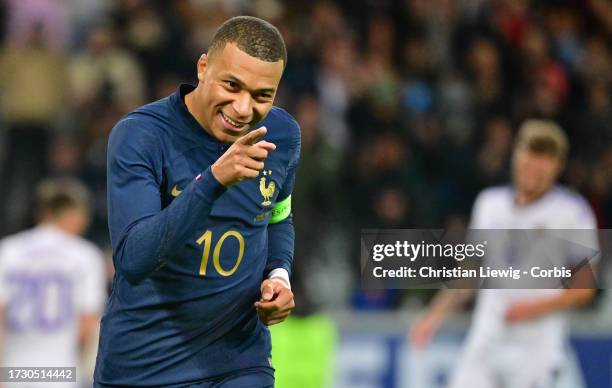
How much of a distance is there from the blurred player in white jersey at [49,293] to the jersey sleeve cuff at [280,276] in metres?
3.62

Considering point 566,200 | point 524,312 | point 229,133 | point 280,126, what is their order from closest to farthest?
point 229,133
point 280,126
point 524,312
point 566,200

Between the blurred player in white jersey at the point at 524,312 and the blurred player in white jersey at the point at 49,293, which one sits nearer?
the blurred player in white jersey at the point at 524,312

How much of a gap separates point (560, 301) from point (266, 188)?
11.0ft

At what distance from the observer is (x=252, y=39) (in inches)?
137

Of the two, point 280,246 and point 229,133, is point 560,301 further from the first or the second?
point 229,133

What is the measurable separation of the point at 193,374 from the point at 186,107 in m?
0.89

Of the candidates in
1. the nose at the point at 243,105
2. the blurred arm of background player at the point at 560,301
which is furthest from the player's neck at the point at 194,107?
the blurred arm of background player at the point at 560,301

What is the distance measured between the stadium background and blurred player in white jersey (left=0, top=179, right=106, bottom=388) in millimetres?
2122

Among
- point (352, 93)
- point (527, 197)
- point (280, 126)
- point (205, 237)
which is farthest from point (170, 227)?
point (352, 93)

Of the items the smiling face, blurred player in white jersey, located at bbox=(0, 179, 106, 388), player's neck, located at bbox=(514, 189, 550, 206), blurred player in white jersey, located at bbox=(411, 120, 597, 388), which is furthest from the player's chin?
blurred player in white jersey, located at bbox=(0, 179, 106, 388)

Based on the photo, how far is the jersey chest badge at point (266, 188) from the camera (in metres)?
3.77

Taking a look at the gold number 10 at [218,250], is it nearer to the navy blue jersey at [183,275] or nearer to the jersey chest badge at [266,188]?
the navy blue jersey at [183,275]

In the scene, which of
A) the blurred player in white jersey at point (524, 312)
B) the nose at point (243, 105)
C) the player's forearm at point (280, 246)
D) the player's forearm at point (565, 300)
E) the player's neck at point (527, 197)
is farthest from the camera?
the player's neck at point (527, 197)

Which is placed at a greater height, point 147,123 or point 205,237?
point 147,123
